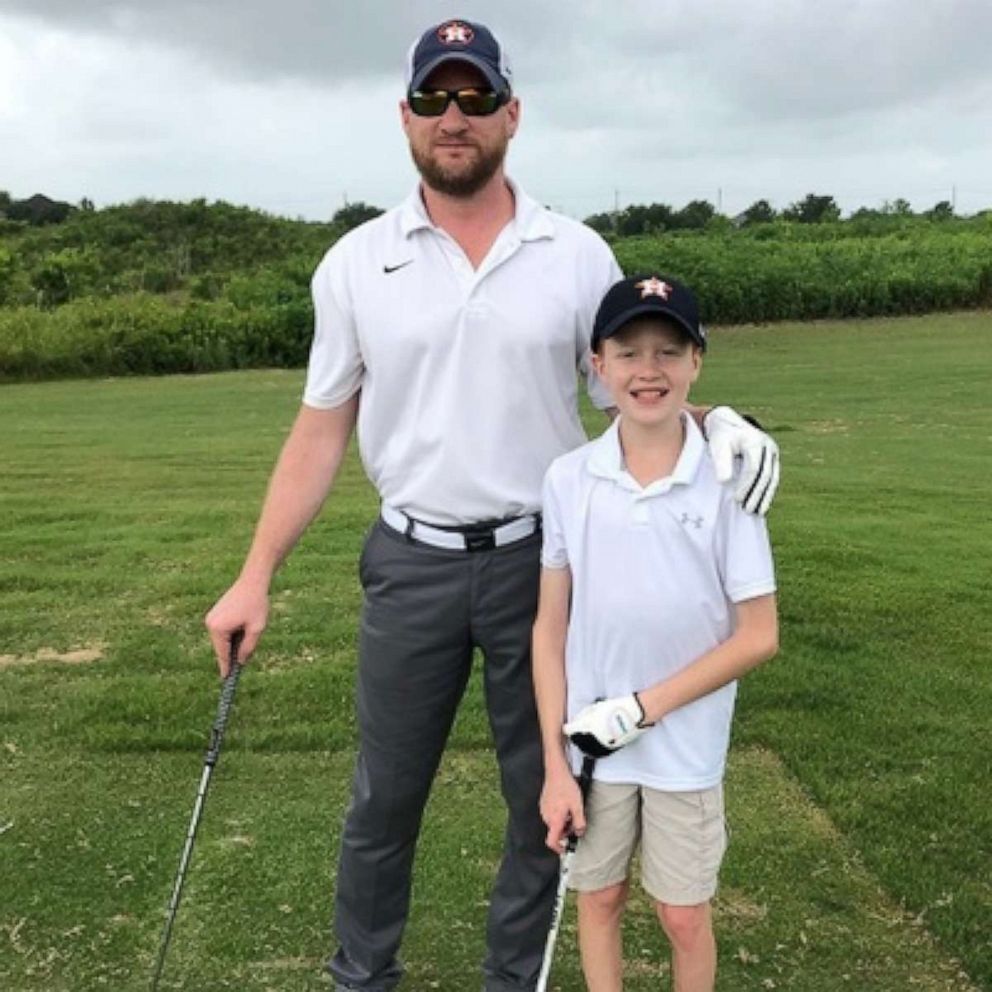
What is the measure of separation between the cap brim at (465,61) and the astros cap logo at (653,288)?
57 centimetres

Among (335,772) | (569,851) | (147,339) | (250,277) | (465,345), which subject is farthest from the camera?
(250,277)

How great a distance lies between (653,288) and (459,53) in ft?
2.27

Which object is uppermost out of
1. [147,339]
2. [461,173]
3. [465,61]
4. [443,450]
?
[465,61]

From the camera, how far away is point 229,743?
5.10m

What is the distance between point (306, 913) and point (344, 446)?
4.55ft

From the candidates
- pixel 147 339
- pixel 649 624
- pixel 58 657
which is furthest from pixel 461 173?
pixel 147 339

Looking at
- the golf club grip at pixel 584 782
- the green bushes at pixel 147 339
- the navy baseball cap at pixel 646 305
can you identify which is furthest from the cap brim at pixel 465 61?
the green bushes at pixel 147 339

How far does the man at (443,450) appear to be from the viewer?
9.75 feet

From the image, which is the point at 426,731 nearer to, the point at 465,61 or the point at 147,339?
the point at 465,61

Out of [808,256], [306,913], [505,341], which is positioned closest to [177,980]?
[306,913]

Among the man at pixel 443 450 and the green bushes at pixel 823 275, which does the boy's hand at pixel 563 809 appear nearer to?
the man at pixel 443 450

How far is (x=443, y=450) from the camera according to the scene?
3.04m

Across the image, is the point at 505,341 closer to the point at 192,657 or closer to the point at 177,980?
the point at 177,980

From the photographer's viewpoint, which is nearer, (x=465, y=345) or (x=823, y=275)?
(x=465, y=345)
